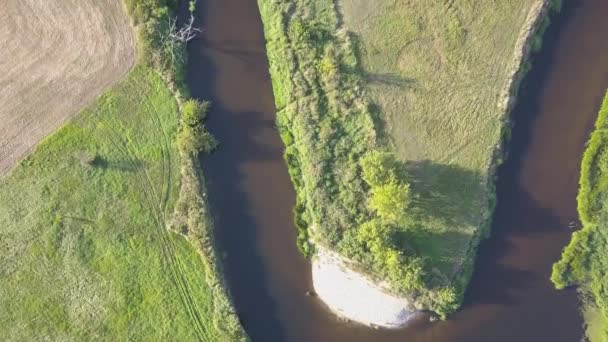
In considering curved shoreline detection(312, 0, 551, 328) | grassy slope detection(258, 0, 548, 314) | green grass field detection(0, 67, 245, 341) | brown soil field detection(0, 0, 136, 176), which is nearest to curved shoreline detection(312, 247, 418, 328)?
curved shoreline detection(312, 0, 551, 328)

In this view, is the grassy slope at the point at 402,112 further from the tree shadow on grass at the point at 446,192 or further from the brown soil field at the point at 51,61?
the brown soil field at the point at 51,61

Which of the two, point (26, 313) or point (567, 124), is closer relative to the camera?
point (26, 313)

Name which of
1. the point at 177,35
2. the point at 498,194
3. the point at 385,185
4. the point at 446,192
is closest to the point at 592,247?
the point at 498,194

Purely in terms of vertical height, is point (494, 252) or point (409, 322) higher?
point (494, 252)

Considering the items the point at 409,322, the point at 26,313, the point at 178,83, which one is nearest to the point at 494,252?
the point at 409,322

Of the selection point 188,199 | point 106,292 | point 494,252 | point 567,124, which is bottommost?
point 106,292

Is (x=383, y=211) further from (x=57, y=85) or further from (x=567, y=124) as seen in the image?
(x=57, y=85)

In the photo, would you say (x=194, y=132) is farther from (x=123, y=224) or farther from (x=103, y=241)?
(x=103, y=241)

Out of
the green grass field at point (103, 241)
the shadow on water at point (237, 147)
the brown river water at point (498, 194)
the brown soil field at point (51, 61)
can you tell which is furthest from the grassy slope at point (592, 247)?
the brown soil field at point (51, 61)
